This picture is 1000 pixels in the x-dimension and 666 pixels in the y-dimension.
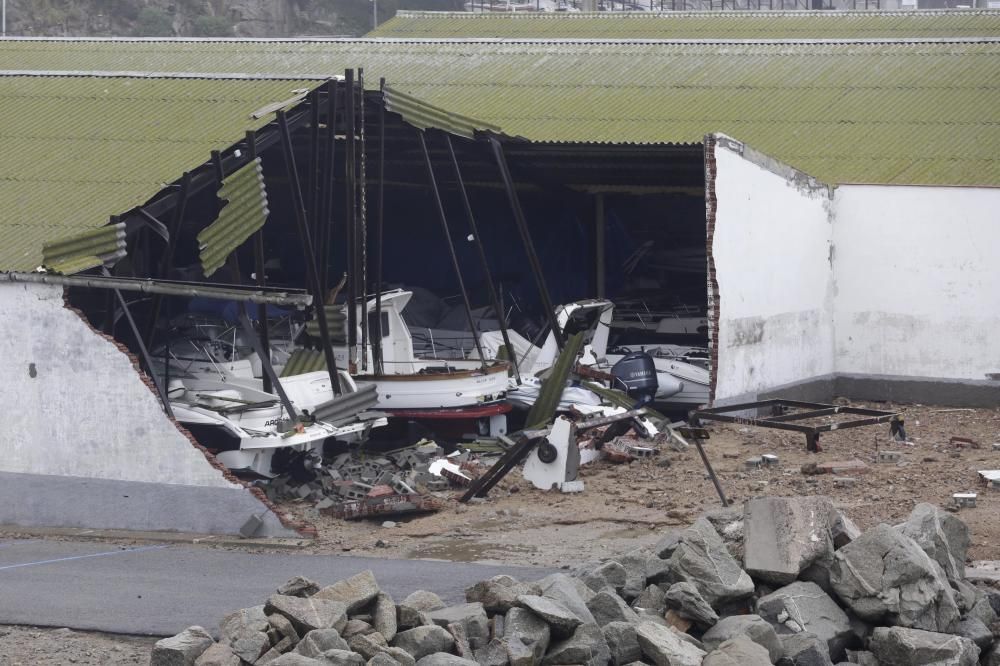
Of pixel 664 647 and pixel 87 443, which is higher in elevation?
pixel 87 443

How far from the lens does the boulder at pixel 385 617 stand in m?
9.69

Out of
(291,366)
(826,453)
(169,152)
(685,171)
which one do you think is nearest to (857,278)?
(685,171)

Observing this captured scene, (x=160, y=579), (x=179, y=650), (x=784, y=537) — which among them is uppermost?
(x=784, y=537)

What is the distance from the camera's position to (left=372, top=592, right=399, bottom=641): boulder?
381 inches

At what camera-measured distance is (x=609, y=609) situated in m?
10.4

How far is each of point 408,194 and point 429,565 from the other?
1930cm

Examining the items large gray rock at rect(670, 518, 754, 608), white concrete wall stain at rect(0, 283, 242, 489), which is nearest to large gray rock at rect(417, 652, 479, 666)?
large gray rock at rect(670, 518, 754, 608)

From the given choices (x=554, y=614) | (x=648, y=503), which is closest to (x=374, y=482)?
(x=648, y=503)

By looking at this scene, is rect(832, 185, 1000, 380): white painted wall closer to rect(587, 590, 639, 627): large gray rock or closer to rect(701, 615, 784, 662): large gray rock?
rect(701, 615, 784, 662): large gray rock

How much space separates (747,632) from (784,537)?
4.04ft

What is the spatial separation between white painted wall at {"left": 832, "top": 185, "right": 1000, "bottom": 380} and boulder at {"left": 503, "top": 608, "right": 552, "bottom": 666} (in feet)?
53.8

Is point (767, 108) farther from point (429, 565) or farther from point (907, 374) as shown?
point (429, 565)

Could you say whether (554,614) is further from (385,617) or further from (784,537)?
(784,537)

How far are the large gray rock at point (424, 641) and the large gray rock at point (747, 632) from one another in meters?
1.97
